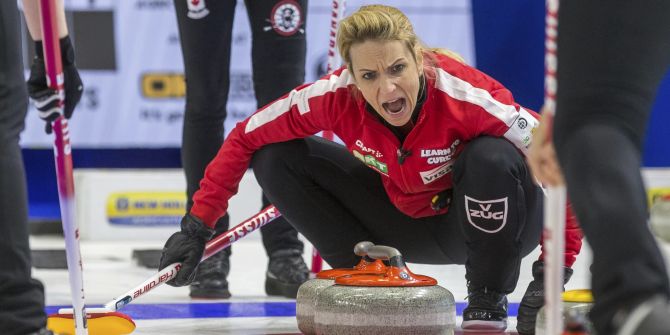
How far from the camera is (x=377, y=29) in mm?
2387

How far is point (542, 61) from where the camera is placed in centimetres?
578

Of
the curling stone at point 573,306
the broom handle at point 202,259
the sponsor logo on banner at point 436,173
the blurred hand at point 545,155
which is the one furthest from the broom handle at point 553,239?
the broom handle at point 202,259

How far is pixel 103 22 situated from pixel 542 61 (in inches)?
90.2

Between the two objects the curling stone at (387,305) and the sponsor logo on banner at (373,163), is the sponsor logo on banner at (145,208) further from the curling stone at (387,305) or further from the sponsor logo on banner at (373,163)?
the curling stone at (387,305)

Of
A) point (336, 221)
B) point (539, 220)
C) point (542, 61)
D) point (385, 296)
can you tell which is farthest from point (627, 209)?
point (542, 61)

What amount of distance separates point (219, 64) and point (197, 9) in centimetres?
18

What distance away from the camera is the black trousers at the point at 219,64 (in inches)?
120

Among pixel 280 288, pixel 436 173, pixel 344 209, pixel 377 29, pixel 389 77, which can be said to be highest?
pixel 377 29

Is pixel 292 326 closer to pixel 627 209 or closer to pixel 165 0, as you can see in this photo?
pixel 627 209

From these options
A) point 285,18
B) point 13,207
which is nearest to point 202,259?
point 285,18

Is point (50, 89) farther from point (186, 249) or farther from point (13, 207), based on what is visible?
point (186, 249)

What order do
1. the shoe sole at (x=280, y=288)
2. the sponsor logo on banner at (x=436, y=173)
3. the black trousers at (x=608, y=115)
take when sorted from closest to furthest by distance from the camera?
1. the black trousers at (x=608, y=115)
2. the sponsor logo on banner at (x=436, y=173)
3. the shoe sole at (x=280, y=288)

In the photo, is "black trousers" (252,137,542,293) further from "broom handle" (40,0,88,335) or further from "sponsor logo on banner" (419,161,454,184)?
"broom handle" (40,0,88,335)

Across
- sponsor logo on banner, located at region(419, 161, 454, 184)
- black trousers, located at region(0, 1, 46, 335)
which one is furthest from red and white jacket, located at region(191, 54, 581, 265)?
black trousers, located at region(0, 1, 46, 335)
